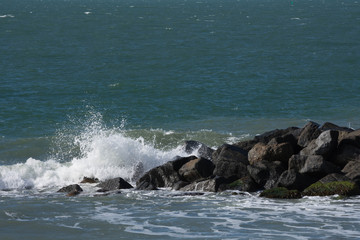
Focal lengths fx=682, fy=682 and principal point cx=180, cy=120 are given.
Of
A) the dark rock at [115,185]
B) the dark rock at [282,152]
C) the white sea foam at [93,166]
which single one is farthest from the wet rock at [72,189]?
the dark rock at [282,152]

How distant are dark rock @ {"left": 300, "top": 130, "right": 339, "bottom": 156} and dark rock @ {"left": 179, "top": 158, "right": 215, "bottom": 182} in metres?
2.48

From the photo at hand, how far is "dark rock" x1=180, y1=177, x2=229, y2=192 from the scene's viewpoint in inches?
654

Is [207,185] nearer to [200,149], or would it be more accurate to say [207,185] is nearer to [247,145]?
[247,145]

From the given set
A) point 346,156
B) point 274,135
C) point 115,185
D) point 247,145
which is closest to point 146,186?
point 115,185

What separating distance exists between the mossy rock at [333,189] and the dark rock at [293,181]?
1.04 feet

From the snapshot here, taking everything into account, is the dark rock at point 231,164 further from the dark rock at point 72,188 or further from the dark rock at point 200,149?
the dark rock at point 72,188

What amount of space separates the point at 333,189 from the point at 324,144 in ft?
5.24

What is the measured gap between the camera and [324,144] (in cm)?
1684

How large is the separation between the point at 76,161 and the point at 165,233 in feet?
28.4

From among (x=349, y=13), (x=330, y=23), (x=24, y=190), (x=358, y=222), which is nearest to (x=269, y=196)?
(x=358, y=222)

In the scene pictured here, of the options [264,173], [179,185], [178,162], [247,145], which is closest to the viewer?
[264,173]

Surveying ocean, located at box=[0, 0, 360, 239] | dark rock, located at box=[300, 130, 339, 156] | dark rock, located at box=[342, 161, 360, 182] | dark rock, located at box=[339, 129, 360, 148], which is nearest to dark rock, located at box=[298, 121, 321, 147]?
dark rock, located at box=[339, 129, 360, 148]

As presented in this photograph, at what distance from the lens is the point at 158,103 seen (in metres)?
32.0

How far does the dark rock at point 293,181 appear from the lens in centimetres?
1602
